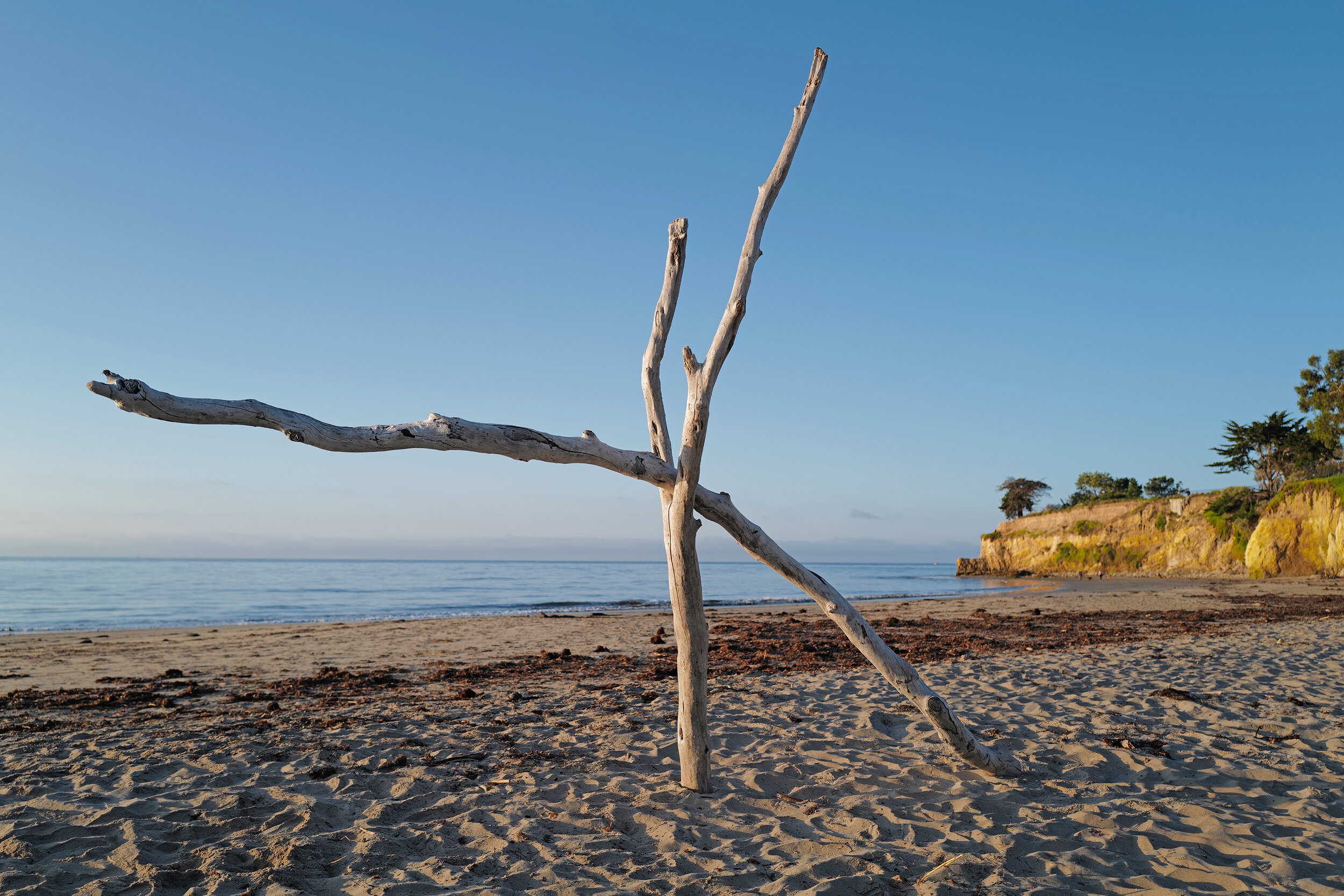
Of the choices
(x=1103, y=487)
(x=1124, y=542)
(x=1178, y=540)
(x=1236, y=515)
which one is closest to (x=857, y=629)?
(x=1236, y=515)

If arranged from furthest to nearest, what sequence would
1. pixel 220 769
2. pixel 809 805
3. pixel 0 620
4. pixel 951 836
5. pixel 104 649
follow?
pixel 0 620 → pixel 104 649 → pixel 220 769 → pixel 809 805 → pixel 951 836

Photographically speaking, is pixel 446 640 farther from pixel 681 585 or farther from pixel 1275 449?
pixel 1275 449

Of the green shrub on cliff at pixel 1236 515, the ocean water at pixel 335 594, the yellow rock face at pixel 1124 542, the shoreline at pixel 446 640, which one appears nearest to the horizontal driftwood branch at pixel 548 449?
the shoreline at pixel 446 640

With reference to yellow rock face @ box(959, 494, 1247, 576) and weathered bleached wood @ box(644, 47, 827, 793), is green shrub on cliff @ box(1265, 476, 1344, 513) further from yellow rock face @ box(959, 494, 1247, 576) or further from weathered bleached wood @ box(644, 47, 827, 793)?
weathered bleached wood @ box(644, 47, 827, 793)

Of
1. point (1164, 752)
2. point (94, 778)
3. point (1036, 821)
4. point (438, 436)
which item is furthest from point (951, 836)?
point (94, 778)

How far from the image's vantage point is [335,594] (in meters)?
28.4

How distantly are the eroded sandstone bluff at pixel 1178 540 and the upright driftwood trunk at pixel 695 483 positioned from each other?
3145cm

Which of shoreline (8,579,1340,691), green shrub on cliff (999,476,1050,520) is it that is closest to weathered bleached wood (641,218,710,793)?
shoreline (8,579,1340,691)

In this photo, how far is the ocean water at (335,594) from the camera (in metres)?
18.6

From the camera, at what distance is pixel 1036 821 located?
12.3 ft

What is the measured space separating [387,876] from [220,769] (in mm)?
2097

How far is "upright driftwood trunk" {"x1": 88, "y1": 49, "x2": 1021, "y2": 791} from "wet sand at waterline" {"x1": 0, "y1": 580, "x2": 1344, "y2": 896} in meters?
0.48

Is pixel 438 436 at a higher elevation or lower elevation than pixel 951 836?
higher

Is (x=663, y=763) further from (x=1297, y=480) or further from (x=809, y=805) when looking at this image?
(x=1297, y=480)
